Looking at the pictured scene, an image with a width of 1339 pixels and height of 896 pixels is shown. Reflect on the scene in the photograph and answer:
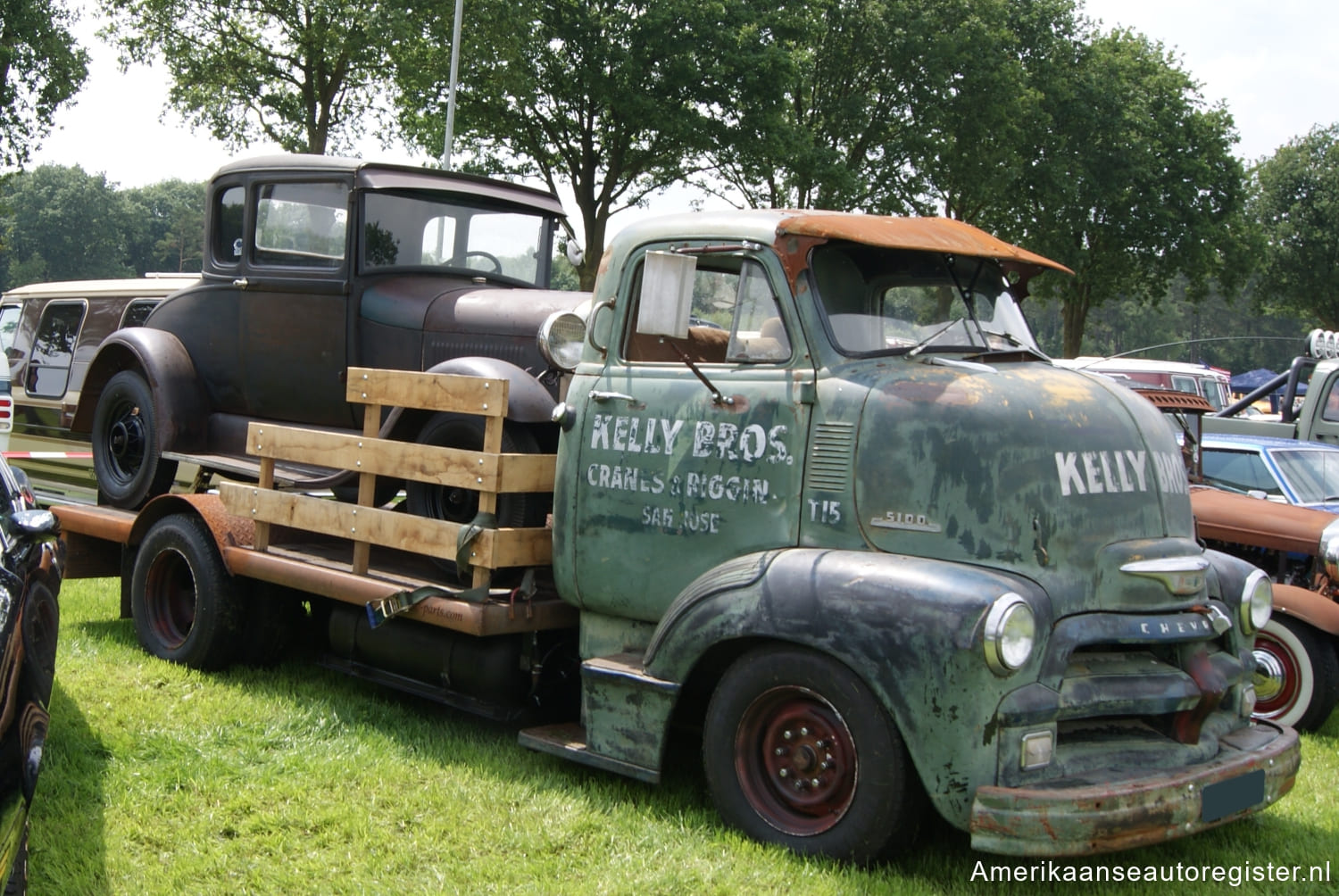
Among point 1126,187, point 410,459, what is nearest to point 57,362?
point 410,459

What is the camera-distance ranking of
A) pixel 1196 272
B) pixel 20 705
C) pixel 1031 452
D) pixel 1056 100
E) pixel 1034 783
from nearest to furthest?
pixel 20 705, pixel 1034 783, pixel 1031 452, pixel 1056 100, pixel 1196 272

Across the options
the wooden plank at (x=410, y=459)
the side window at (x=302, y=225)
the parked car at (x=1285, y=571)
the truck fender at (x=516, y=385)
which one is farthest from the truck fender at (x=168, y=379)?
the parked car at (x=1285, y=571)

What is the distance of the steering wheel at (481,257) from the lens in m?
7.43

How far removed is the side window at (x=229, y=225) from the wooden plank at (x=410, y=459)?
5.62ft

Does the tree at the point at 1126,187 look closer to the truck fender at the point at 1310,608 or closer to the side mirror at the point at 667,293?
the truck fender at the point at 1310,608

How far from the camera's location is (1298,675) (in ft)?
22.1

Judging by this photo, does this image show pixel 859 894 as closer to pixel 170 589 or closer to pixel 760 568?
pixel 760 568

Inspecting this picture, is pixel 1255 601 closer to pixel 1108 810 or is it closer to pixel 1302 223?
pixel 1108 810

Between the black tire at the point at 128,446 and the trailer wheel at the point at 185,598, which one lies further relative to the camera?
the black tire at the point at 128,446

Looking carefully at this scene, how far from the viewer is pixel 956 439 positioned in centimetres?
430

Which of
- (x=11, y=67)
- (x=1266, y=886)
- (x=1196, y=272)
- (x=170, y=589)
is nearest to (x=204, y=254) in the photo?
(x=170, y=589)

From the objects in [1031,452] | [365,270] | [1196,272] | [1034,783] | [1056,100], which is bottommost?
[1034,783]

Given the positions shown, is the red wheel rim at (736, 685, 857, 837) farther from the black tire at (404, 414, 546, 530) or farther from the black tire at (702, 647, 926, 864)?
the black tire at (404, 414, 546, 530)

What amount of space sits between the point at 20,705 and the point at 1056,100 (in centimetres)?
3548
